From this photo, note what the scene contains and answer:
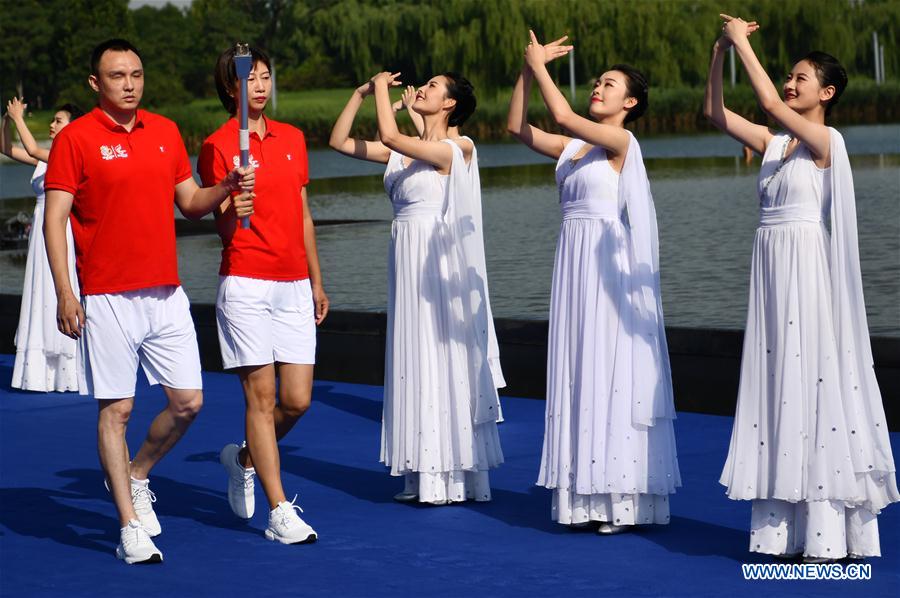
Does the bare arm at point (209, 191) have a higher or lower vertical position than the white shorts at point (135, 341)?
higher

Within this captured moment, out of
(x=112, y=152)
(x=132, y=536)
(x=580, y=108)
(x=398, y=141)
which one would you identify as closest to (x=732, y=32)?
(x=398, y=141)

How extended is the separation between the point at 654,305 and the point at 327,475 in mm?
2021

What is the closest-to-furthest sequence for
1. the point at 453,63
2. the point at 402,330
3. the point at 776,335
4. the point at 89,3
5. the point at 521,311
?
the point at 776,335
the point at 402,330
the point at 521,311
the point at 453,63
the point at 89,3

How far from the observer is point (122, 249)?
18.9ft

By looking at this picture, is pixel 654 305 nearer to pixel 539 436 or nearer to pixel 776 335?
pixel 776 335

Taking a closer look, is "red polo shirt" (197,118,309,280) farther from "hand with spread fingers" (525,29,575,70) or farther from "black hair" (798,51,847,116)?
"black hair" (798,51,847,116)

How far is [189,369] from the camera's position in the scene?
19.6 feet

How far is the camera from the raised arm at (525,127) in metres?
6.35

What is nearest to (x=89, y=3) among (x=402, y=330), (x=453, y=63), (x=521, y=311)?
(x=453, y=63)

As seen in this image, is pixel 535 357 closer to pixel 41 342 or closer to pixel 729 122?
pixel 41 342

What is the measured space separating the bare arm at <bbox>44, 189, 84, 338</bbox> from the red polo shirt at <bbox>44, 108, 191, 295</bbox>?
52mm

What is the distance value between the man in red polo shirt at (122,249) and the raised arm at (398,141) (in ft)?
3.21

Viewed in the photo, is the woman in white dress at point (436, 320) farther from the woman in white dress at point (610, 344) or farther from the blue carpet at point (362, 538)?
the woman in white dress at point (610, 344)

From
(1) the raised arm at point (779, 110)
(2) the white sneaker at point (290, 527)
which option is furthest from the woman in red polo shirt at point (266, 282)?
(1) the raised arm at point (779, 110)
